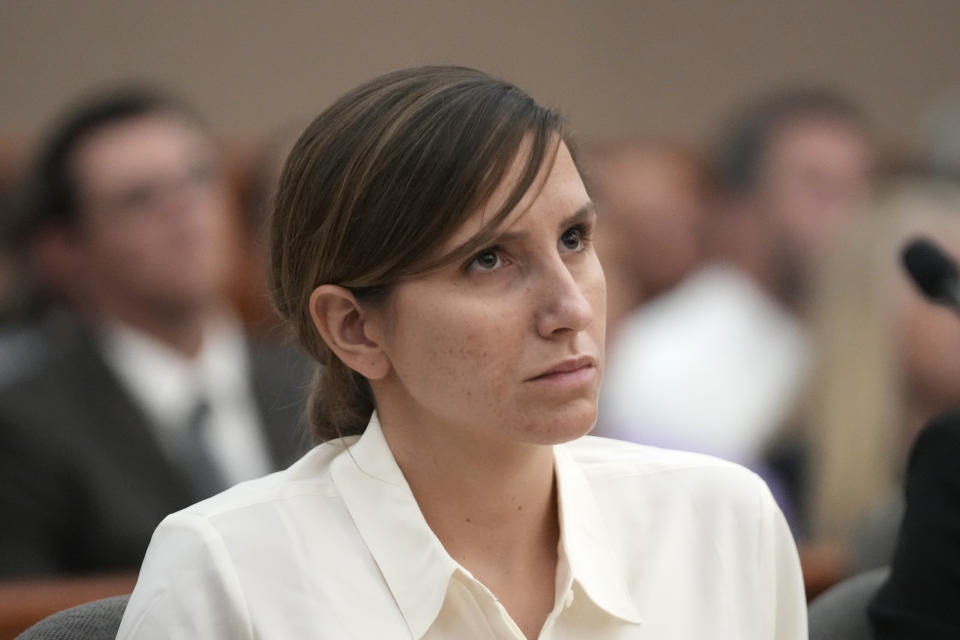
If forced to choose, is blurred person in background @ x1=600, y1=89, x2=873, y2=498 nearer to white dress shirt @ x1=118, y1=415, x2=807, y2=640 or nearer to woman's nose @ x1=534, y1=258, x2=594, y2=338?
white dress shirt @ x1=118, y1=415, x2=807, y2=640

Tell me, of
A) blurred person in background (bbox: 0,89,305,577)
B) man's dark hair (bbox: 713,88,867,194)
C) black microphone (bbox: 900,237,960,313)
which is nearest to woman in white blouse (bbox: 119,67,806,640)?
black microphone (bbox: 900,237,960,313)

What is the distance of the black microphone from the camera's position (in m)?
2.05

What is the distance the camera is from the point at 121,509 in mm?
3266

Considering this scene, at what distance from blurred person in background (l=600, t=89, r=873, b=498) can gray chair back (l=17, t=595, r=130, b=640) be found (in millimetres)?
2404

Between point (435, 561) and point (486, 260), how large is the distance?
0.36m

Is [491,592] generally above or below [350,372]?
below

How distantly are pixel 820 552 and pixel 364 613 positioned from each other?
1.48m

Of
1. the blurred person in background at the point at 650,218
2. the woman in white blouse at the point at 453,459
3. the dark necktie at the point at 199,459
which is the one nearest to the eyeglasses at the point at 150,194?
the dark necktie at the point at 199,459

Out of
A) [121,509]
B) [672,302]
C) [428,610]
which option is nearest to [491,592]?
[428,610]

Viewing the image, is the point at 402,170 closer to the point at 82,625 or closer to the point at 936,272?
the point at 82,625

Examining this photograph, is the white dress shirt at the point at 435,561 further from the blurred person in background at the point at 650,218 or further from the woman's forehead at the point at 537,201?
the blurred person in background at the point at 650,218

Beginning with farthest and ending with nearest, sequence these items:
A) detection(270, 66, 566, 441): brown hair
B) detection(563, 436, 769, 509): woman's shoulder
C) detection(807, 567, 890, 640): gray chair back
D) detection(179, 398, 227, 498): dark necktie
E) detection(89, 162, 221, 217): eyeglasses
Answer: detection(89, 162, 221, 217): eyeglasses < detection(179, 398, 227, 498): dark necktie < detection(807, 567, 890, 640): gray chair back < detection(563, 436, 769, 509): woman's shoulder < detection(270, 66, 566, 441): brown hair

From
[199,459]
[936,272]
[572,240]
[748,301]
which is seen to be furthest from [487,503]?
[748,301]

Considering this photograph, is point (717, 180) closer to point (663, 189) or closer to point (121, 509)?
point (663, 189)
